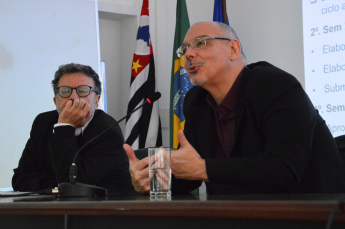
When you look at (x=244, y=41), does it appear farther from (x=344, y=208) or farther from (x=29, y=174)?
(x=344, y=208)

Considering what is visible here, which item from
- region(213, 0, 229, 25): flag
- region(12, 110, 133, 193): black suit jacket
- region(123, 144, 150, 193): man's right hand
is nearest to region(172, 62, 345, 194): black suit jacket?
region(123, 144, 150, 193): man's right hand

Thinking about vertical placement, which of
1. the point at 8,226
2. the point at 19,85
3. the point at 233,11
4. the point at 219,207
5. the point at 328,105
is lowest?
the point at 8,226

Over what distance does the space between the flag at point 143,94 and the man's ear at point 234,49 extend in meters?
2.25

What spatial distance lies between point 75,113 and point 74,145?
21 centimetres

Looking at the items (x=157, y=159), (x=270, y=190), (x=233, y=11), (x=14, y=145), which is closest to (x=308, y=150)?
(x=270, y=190)

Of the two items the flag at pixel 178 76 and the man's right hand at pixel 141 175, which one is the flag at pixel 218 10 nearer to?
the flag at pixel 178 76

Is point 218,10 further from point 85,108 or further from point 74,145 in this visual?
point 74,145

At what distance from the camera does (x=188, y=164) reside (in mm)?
1385

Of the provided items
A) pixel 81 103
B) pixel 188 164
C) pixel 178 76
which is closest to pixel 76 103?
pixel 81 103

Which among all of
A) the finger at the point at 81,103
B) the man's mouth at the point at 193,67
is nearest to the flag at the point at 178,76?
the finger at the point at 81,103

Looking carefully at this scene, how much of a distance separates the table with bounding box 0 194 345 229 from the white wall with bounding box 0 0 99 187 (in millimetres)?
2244

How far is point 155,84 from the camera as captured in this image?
4188mm

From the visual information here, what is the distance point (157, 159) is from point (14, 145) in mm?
2369

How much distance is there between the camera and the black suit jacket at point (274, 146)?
1.35 metres
